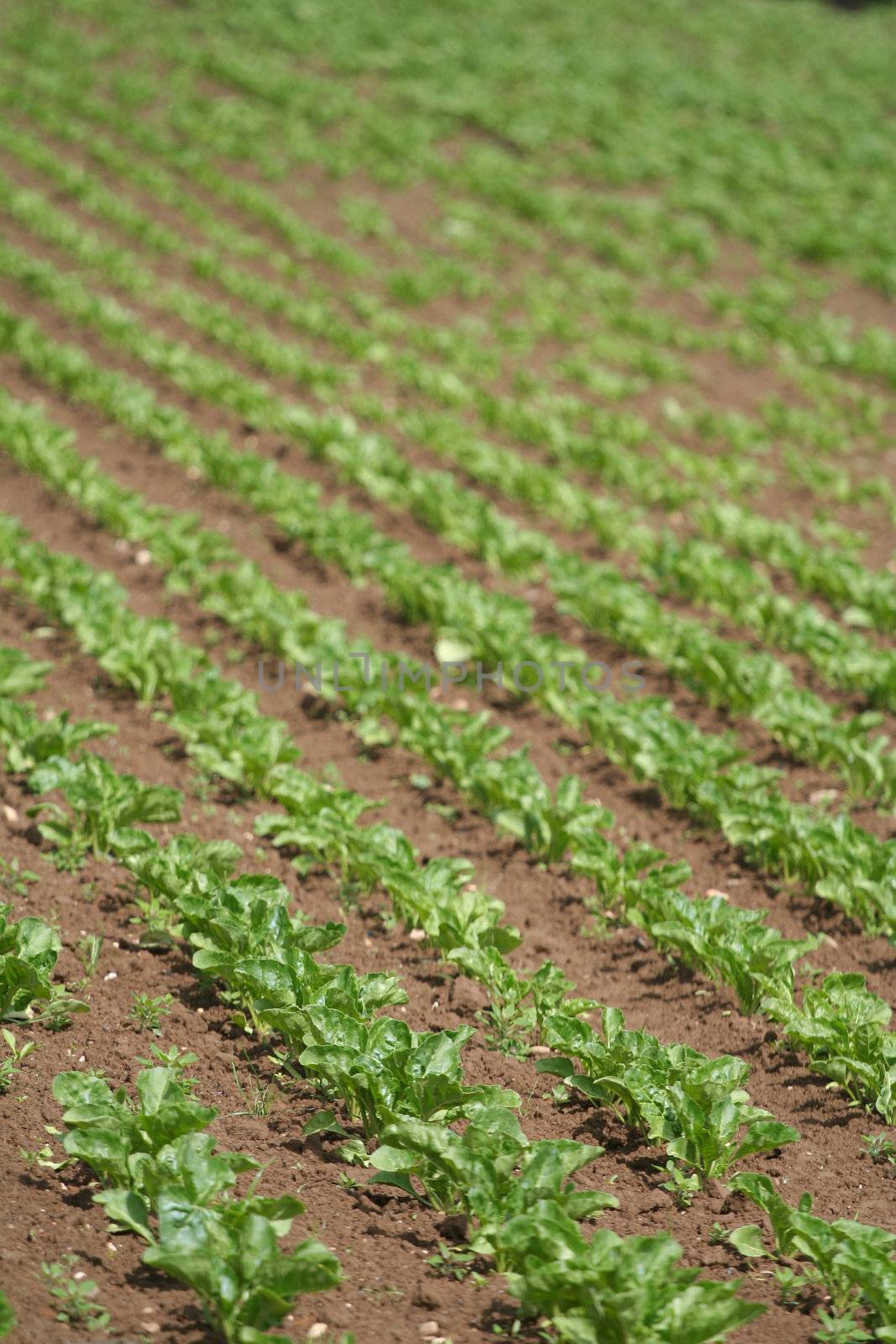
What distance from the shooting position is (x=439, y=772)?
650cm

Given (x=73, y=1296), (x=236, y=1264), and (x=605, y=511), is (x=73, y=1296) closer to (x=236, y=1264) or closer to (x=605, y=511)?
(x=236, y=1264)

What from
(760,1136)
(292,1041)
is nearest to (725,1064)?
(760,1136)

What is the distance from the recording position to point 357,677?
6949 millimetres

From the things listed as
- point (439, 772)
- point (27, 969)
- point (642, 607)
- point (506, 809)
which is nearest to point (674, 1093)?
point (27, 969)

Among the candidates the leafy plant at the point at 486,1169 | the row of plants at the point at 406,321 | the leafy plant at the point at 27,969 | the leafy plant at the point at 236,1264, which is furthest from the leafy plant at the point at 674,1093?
the row of plants at the point at 406,321

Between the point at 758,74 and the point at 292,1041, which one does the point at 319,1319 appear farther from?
the point at 758,74

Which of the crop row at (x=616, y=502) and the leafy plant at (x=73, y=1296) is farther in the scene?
the crop row at (x=616, y=502)

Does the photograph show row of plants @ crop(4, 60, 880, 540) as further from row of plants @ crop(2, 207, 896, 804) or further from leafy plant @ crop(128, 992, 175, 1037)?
leafy plant @ crop(128, 992, 175, 1037)

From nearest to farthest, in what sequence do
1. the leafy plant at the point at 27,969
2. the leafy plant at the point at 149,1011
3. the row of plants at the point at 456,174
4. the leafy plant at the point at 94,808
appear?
the leafy plant at the point at 27,969
the leafy plant at the point at 149,1011
the leafy plant at the point at 94,808
the row of plants at the point at 456,174

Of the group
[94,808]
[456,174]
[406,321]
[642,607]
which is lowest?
[94,808]

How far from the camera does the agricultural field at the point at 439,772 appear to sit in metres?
3.56

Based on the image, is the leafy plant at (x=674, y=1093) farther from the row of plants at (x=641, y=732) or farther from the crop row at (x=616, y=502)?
the crop row at (x=616, y=502)

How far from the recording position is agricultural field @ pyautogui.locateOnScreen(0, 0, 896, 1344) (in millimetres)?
3561

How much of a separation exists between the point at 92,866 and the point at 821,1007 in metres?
2.91
